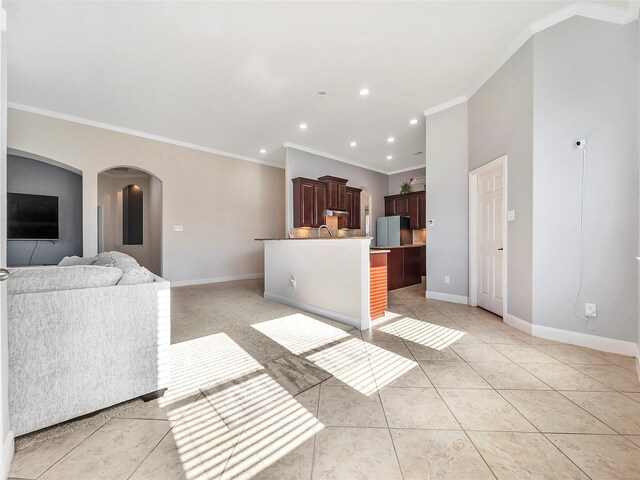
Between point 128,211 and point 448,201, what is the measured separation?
319 inches

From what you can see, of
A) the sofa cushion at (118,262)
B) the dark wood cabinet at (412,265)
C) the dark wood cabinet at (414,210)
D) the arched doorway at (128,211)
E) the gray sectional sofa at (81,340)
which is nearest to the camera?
the gray sectional sofa at (81,340)

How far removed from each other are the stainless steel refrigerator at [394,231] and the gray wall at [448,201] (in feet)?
8.55

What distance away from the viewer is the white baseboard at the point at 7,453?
1099 mm

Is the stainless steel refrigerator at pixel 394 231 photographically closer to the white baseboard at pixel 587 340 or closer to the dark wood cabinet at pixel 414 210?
the dark wood cabinet at pixel 414 210

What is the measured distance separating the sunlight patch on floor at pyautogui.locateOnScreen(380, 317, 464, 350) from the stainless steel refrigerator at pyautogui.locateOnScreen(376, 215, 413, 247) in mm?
4150

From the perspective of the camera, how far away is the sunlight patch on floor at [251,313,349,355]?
2.56 metres

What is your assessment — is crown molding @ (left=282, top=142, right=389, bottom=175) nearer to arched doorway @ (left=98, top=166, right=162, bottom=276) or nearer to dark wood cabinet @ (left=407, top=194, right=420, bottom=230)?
dark wood cabinet @ (left=407, top=194, right=420, bottom=230)

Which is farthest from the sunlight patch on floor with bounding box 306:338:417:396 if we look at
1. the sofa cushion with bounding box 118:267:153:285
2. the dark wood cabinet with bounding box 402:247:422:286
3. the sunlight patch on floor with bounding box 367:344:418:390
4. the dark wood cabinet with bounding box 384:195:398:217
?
the dark wood cabinet with bounding box 384:195:398:217

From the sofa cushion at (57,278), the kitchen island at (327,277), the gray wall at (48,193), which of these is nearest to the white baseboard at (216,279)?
the gray wall at (48,193)

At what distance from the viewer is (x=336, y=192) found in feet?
21.4

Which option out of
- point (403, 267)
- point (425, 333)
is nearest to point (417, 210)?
point (403, 267)

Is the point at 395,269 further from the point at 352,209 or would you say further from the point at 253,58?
the point at 253,58

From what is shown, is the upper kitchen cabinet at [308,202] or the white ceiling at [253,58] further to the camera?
the upper kitchen cabinet at [308,202]

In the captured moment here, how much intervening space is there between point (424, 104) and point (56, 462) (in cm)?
532
